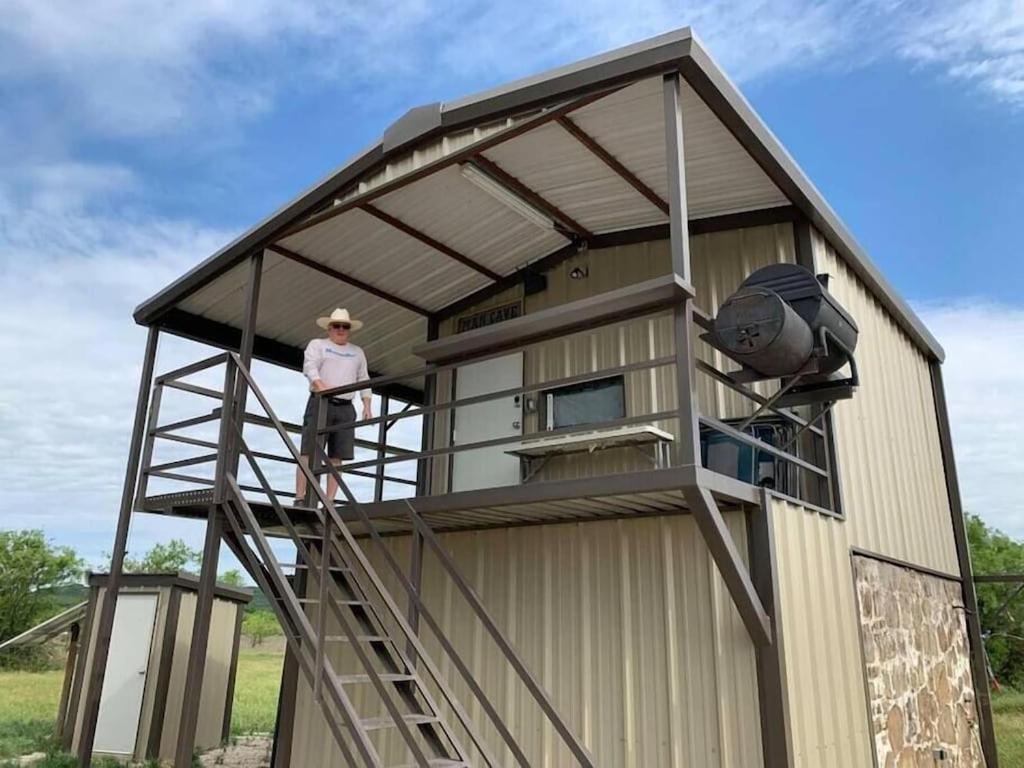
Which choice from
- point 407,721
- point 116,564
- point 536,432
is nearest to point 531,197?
point 536,432

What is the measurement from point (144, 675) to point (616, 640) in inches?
239

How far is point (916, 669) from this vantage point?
6352 mm

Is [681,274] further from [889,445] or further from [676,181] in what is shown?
[889,445]

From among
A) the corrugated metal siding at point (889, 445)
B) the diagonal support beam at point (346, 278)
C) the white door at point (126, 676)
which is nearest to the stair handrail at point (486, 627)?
the diagonal support beam at point (346, 278)

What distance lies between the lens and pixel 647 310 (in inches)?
166

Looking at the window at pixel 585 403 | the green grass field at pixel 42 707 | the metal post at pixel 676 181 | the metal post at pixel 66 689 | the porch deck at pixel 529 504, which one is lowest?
the green grass field at pixel 42 707

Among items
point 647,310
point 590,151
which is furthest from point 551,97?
point 647,310

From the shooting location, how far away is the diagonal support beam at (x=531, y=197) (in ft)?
18.9

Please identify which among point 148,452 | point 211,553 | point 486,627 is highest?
point 148,452

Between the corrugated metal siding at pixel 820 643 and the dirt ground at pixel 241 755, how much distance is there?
587 centimetres

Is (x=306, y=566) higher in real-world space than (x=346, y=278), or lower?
lower

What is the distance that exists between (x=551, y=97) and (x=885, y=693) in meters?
4.72

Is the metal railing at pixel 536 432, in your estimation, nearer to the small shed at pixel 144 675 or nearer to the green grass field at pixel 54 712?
the small shed at pixel 144 675

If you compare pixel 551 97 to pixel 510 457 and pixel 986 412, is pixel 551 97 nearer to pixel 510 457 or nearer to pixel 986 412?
pixel 510 457
